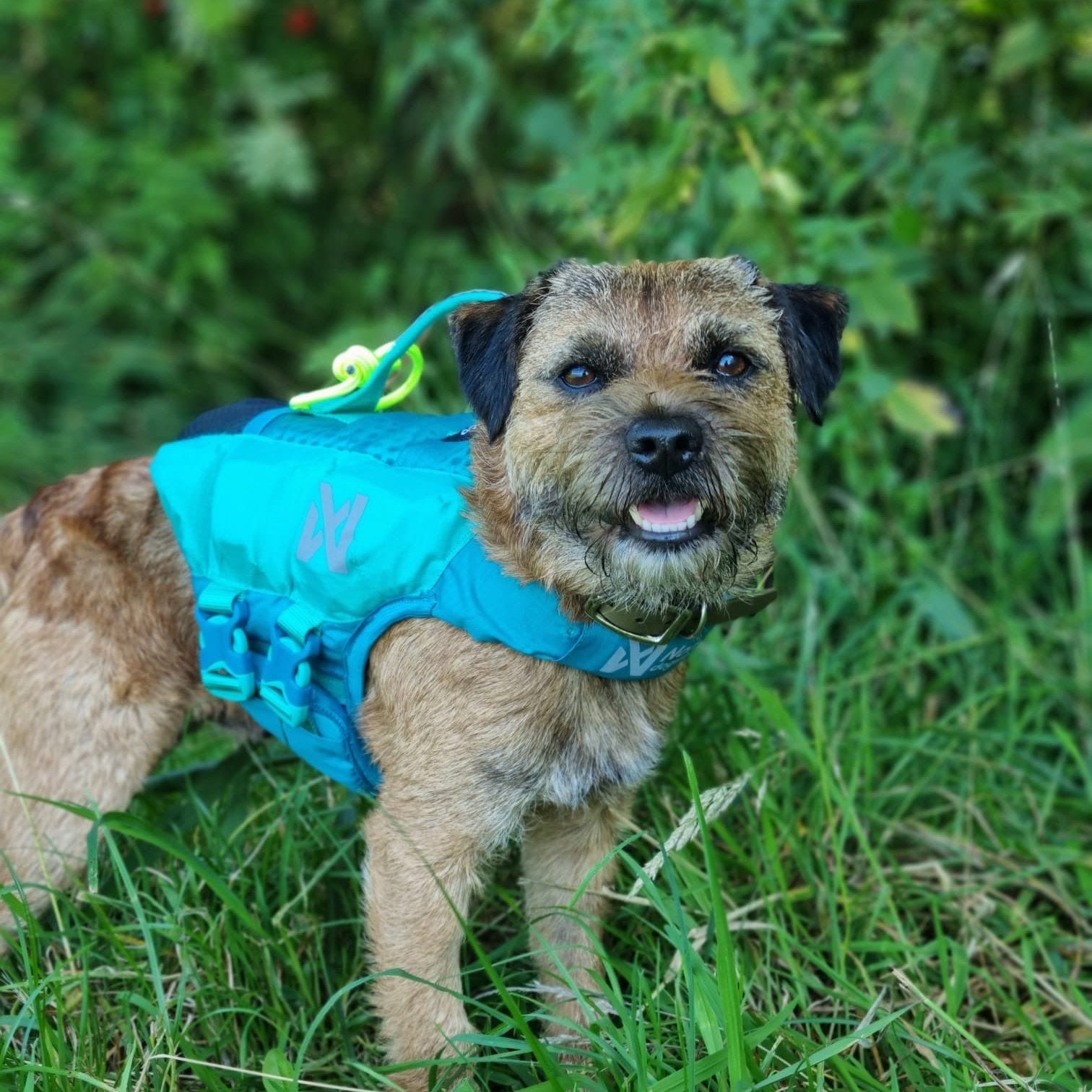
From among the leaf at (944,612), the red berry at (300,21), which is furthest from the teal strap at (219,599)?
the red berry at (300,21)

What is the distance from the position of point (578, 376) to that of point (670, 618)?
579mm

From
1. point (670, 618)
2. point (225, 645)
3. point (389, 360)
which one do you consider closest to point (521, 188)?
point (389, 360)

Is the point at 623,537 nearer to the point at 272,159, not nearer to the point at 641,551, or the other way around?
the point at 641,551

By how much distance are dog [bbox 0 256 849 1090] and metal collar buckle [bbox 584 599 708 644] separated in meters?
0.02

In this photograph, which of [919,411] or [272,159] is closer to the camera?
[919,411]

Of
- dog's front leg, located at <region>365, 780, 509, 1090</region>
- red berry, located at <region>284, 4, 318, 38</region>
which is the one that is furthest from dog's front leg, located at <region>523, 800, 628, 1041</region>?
red berry, located at <region>284, 4, 318, 38</region>

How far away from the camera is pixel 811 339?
3.04 metres

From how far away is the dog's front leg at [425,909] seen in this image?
2.88m

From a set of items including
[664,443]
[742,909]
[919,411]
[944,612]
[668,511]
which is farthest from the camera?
[919,411]

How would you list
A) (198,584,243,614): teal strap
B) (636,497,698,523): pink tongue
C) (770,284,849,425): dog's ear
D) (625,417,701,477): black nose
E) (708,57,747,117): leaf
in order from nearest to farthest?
1. (625,417,701,477): black nose
2. (636,497,698,523): pink tongue
3. (770,284,849,425): dog's ear
4. (198,584,243,614): teal strap
5. (708,57,747,117): leaf

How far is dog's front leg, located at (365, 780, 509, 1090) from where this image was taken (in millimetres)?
2879

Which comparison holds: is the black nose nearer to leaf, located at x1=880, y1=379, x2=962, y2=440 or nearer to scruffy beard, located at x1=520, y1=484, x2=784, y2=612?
scruffy beard, located at x1=520, y1=484, x2=784, y2=612

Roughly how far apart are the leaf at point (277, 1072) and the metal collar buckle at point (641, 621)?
1.16 meters

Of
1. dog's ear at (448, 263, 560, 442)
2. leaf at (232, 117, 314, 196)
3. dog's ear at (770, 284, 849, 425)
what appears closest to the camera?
dog's ear at (448, 263, 560, 442)
